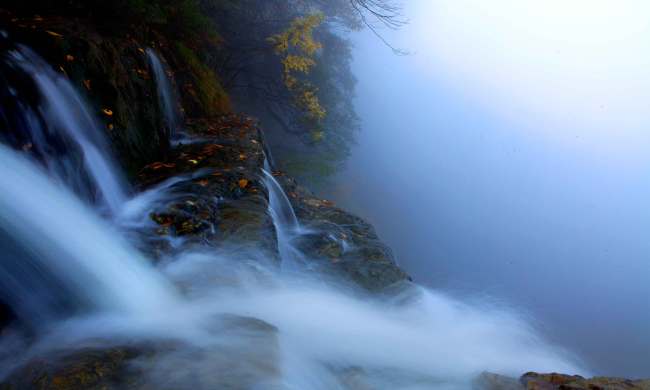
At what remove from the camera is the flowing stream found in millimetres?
2303

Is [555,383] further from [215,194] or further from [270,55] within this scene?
[270,55]

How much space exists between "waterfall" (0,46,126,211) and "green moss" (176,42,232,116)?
3328 mm

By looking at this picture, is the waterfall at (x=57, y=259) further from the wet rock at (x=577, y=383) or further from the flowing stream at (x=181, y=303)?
the wet rock at (x=577, y=383)

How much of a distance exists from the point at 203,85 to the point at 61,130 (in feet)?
13.2

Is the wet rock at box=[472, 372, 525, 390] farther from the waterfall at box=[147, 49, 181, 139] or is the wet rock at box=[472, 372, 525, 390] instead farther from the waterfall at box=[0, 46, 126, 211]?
the waterfall at box=[147, 49, 181, 139]

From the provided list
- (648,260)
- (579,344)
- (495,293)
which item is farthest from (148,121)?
(648,260)

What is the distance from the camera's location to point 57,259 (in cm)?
258

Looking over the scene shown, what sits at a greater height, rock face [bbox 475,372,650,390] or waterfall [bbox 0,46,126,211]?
waterfall [bbox 0,46,126,211]

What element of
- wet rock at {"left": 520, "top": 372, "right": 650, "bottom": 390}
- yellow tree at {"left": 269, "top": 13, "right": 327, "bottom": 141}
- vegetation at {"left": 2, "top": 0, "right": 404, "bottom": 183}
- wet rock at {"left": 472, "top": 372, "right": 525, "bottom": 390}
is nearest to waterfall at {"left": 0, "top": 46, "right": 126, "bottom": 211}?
vegetation at {"left": 2, "top": 0, "right": 404, "bottom": 183}

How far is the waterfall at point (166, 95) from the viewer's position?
5.42 metres

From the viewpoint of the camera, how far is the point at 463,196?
18.7 meters

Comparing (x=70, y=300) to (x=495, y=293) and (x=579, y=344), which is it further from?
(x=579, y=344)

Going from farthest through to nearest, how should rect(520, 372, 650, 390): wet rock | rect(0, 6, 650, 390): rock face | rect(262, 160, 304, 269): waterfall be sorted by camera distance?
rect(262, 160, 304, 269): waterfall → rect(520, 372, 650, 390): wet rock → rect(0, 6, 650, 390): rock face

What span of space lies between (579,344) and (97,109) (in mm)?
11760
